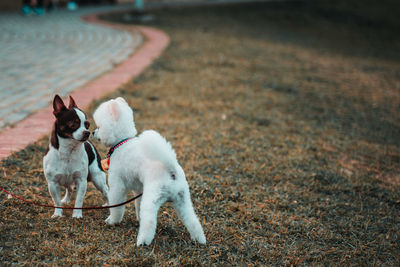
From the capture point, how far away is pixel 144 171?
2.88 metres

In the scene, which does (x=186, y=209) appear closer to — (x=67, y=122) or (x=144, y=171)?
(x=144, y=171)

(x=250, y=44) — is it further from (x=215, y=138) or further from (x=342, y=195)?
(x=342, y=195)

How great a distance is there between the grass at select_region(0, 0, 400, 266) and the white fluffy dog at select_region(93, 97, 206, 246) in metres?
0.27

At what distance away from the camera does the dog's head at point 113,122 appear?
116 inches

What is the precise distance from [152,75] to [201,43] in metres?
4.63

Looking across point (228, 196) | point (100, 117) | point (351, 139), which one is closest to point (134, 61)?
point (351, 139)

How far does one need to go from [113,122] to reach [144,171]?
0.46 metres

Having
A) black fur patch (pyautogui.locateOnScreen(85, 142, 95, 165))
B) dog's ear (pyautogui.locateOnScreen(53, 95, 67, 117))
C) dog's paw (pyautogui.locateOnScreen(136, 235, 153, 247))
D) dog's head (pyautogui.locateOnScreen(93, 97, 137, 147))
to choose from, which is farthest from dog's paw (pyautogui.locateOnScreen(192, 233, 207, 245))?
dog's ear (pyautogui.locateOnScreen(53, 95, 67, 117))

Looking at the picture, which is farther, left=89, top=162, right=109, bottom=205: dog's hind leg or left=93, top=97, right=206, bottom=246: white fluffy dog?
left=89, top=162, right=109, bottom=205: dog's hind leg

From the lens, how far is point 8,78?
7.23 meters

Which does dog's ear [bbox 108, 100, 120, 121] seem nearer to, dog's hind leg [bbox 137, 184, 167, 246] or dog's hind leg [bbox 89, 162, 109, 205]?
dog's hind leg [bbox 137, 184, 167, 246]

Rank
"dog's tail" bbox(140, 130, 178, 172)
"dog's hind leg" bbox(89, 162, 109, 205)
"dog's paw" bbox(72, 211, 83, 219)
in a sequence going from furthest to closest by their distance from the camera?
1. "dog's hind leg" bbox(89, 162, 109, 205)
2. "dog's paw" bbox(72, 211, 83, 219)
3. "dog's tail" bbox(140, 130, 178, 172)

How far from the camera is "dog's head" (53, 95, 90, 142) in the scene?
3045mm

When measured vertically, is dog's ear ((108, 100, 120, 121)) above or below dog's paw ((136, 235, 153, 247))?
above
